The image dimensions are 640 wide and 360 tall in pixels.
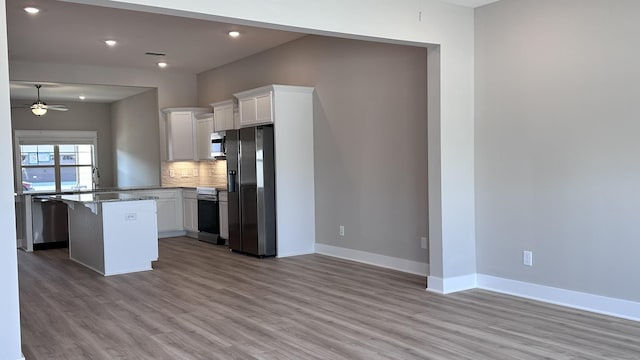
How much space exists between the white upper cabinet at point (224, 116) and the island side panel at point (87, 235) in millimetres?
2448

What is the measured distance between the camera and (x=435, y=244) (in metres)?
5.22

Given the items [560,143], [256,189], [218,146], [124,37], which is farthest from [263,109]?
[560,143]

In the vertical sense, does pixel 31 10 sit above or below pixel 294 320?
above

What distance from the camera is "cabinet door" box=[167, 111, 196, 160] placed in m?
9.70

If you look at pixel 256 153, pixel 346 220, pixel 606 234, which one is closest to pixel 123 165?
pixel 256 153

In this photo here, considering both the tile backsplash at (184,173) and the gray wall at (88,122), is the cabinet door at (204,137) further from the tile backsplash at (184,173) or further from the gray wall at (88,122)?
the gray wall at (88,122)

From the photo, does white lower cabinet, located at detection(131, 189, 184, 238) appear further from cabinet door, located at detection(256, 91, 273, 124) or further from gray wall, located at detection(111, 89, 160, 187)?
cabinet door, located at detection(256, 91, 273, 124)

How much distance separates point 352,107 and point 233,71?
314 cm

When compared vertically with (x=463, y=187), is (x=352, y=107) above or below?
above

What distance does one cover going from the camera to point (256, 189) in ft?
23.4

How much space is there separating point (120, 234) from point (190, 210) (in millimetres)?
2931

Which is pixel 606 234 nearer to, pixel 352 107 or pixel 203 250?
pixel 352 107

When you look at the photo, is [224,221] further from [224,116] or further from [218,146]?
[224,116]

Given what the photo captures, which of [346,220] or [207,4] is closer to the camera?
[207,4]
